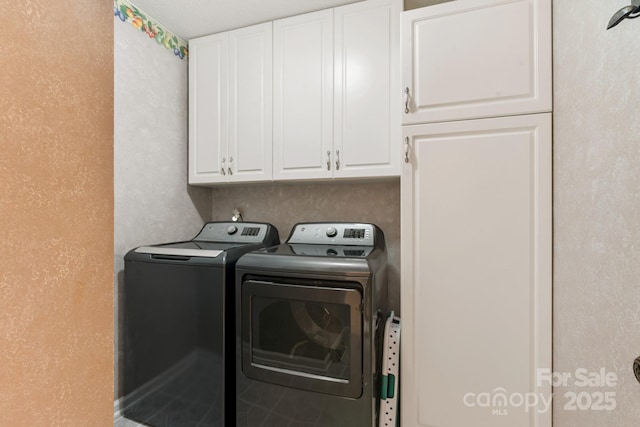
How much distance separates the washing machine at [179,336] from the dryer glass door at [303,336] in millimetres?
151

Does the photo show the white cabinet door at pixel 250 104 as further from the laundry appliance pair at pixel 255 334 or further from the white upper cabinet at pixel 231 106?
the laundry appliance pair at pixel 255 334

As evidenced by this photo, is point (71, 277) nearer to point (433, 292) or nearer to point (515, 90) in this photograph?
point (433, 292)

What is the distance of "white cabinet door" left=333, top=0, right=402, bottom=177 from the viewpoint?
171cm

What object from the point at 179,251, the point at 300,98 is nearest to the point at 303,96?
the point at 300,98

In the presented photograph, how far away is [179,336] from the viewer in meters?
1.62

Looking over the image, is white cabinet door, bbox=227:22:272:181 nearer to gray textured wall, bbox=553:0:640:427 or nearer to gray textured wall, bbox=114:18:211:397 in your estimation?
gray textured wall, bbox=114:18:211:397

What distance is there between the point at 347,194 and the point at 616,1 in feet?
4.99

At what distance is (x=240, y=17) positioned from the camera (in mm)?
1956

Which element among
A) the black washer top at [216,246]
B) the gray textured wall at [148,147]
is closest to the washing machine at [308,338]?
the black washer top at [216,246]

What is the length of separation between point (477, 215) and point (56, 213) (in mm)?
1435

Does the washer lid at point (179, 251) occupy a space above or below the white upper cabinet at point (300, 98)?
below

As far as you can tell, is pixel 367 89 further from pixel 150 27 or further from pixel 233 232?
pixel 150 27

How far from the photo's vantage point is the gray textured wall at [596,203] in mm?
742

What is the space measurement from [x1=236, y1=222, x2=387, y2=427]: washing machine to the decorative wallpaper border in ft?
5.31
